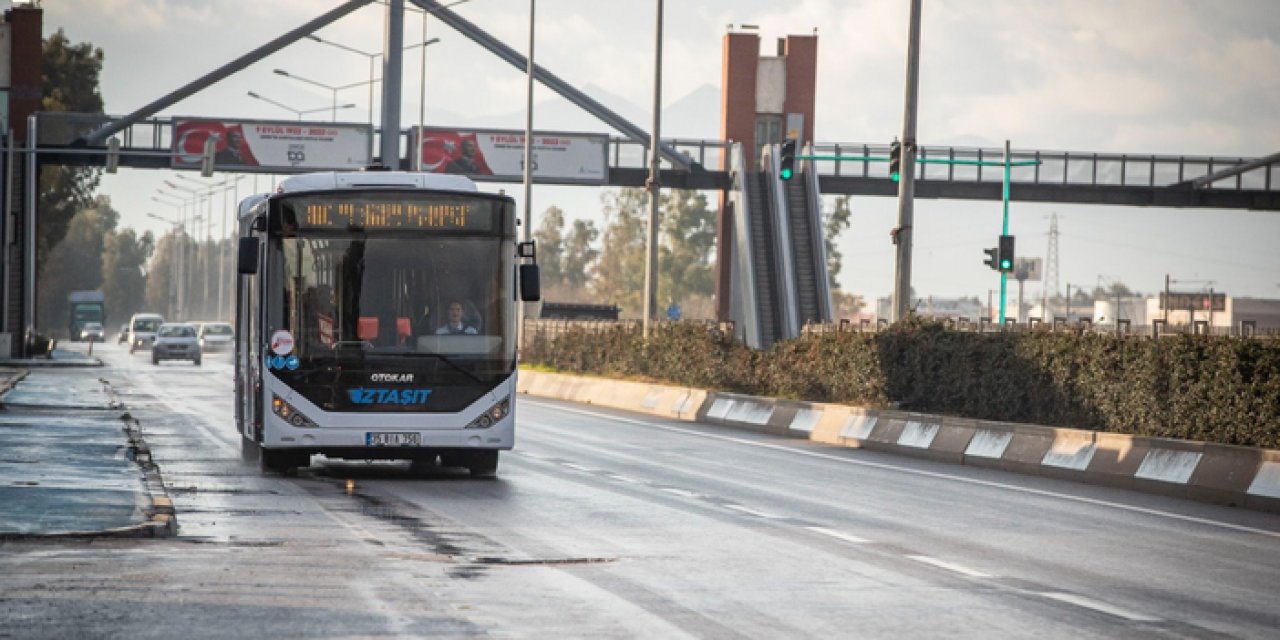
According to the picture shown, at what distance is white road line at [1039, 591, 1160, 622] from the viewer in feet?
35.9

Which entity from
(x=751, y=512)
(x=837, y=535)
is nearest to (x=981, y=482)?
(x=751, y=512)

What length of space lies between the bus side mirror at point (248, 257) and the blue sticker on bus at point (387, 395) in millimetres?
1666

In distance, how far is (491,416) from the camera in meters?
20.9

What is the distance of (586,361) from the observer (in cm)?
5300

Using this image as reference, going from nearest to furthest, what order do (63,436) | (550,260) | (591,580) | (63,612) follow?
(63,612)
(591,580)
(63,436)
(550,260)

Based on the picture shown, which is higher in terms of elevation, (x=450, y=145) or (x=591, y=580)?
(x=450, y=145)

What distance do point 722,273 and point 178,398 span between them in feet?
137

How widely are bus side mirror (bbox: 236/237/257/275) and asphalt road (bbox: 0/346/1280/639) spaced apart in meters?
2.12

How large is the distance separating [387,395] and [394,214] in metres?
1.90

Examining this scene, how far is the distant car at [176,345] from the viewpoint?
75375 mm

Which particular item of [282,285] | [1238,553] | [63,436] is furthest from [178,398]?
[1238,553]

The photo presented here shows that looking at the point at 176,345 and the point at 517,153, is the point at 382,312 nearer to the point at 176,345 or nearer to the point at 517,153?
the point at 517,153

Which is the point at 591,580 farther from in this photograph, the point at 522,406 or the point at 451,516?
the point at 522,406

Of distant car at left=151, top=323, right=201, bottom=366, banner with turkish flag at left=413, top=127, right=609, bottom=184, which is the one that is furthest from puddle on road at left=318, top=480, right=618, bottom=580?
banner with turkish flag at left=413, top=127, right=609, bottom=184
